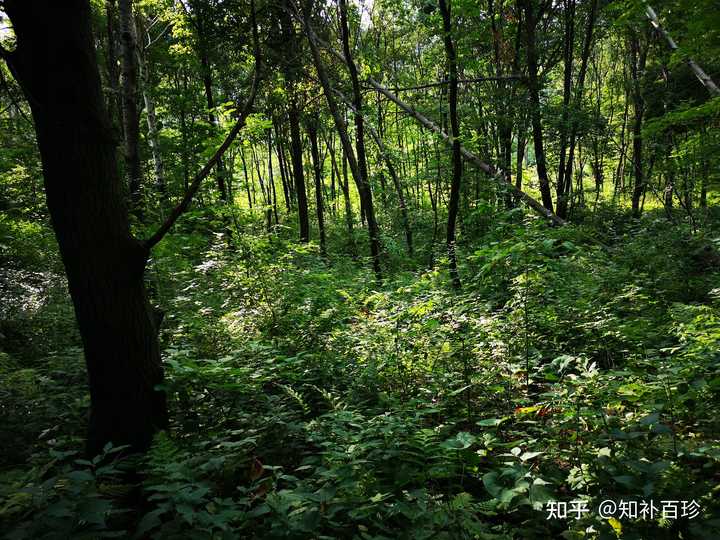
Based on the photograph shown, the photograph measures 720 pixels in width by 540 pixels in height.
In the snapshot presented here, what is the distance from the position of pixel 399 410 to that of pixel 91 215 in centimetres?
242

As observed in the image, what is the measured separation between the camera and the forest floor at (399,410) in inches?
75.5

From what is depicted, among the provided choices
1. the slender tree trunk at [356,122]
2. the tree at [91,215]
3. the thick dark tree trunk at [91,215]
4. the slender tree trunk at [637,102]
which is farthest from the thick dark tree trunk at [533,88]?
the thick dark tree trunk at [91,215]

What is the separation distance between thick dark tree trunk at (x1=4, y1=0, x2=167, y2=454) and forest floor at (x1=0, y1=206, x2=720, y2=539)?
0.95 feet

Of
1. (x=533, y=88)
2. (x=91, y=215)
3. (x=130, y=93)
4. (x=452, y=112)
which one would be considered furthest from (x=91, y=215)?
(x=533, y=88)

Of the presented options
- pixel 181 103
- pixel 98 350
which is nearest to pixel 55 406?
pixel 98 350

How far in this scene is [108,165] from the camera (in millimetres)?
2762

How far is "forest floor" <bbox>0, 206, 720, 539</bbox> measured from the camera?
192cm

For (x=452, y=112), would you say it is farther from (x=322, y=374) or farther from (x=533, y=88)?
(x=322, y=374)

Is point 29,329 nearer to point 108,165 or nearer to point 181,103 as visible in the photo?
point 108,165

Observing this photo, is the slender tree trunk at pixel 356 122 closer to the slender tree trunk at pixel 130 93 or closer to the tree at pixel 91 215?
the slender tree trunk at pixel 130 93

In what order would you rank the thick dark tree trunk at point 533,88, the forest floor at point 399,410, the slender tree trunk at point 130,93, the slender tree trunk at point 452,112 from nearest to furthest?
1. the forest floor at point 399,410
2. the slender tree trunk at point 452,112
3. the slender tree trunk at point 130,93
4. the thick dark tree trunk at point 533,88

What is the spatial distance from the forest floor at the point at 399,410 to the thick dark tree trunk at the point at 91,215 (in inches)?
11.5

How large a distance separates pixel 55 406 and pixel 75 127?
2.42 m

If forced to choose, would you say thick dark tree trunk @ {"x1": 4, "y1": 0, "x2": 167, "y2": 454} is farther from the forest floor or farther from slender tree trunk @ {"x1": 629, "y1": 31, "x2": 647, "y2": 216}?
slender tree trunk @ {"x1": 629, "y1": 31, "x2": 647, "y2": 216}
